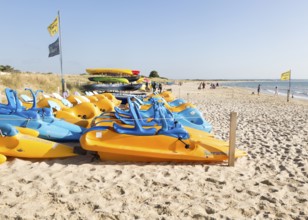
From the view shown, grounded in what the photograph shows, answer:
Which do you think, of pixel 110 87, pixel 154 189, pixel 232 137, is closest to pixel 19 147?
pixel 154 189

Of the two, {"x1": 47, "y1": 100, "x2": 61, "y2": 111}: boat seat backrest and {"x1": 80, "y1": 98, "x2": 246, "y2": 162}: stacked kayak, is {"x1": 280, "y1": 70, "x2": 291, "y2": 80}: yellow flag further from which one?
{"x1": 80, "y1": 98, "x2": 246, "y2": 162}: stacked kayak

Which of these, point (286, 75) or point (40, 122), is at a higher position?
point (286, 75)

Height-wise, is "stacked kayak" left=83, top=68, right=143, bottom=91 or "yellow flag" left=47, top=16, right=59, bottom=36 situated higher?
"yellow flag" left=47, top=16, right=59, bottom=36

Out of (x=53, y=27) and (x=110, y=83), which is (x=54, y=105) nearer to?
(x=53, y=27)

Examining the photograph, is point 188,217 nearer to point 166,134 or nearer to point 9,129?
point 166,134

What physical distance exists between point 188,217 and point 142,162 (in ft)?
6.02

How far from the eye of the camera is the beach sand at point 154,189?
302 centimetres

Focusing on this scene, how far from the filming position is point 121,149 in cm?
447

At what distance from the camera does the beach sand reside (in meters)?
3.02

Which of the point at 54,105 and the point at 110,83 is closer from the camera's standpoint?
the point at 54,105

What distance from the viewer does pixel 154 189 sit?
362cm

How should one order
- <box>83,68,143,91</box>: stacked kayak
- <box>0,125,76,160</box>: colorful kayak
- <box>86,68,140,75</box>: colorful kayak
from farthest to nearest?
<box>86,68,140,75</box>: colorful kayak
<box>83,68,143,91</box>: stacked kayak
<box>0,125,76,160</box>: colorful kayak

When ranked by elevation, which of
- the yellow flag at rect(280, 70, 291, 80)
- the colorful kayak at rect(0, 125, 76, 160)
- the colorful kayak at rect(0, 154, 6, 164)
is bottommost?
the colorful kayak at rect(0, 154, 6, 164)

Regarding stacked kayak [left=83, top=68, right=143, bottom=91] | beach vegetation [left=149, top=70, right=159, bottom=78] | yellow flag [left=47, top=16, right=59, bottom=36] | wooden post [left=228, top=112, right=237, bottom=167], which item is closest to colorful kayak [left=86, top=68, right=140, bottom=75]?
stacked kayak [left=83, top=68, right=143, bottom=91]
